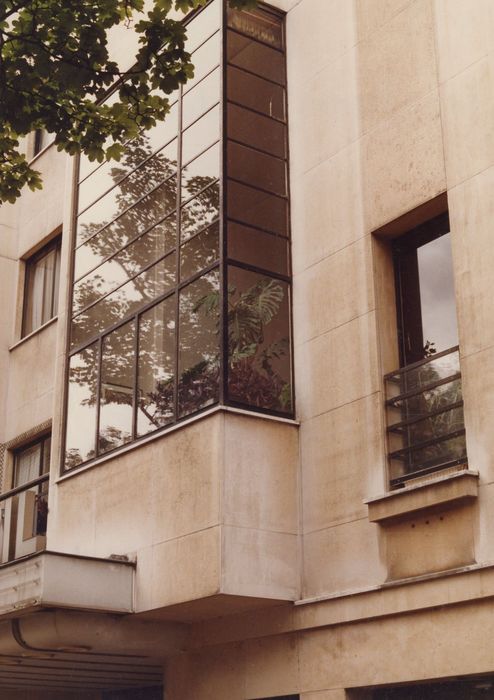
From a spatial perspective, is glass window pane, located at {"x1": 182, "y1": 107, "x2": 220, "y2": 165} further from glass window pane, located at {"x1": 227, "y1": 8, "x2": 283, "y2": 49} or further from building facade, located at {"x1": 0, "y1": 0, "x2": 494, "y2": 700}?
glass window pane, located at {"x1": 227, "y1": 8, "x2": 283, "y2": 49}

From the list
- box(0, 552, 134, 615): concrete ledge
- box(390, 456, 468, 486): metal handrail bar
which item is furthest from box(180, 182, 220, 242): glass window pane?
box(0, 552, 134, 615): concrete ledge

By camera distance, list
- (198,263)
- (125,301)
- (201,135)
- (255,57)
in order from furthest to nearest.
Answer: (125,301), (255,57), (201,135), (198,263)

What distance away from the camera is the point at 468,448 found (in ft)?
34.0

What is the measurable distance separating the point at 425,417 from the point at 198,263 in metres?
3.67

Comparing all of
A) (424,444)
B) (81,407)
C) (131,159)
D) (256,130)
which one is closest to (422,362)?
(424,444)

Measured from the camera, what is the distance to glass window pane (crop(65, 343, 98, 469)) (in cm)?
1477

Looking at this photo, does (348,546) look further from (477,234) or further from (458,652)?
(477,234)

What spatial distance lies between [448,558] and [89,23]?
606 cm

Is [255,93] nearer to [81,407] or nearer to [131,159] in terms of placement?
[131,159]

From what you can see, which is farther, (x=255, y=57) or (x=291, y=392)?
(x=255, y=57)

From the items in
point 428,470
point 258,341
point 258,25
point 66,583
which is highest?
point 258,25

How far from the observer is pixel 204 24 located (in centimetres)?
1434

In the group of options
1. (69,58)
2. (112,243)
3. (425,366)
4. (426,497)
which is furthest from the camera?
(112,243)

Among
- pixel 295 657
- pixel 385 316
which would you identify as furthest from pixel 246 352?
pixel 295 657
